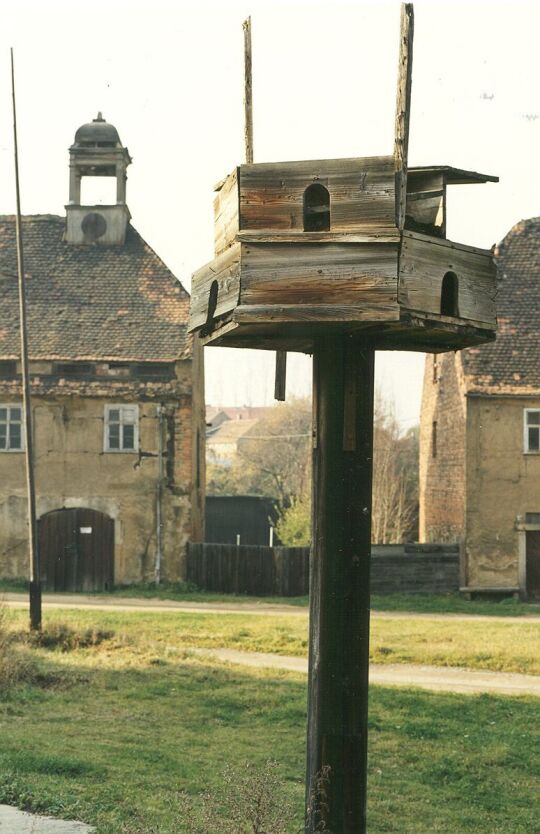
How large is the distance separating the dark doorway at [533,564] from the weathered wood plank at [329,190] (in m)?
23.2

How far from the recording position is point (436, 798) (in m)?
9.02

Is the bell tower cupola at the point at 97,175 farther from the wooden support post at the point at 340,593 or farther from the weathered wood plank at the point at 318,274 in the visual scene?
the wooden support post at the point at 340,593

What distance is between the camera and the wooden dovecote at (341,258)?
525 centimetres

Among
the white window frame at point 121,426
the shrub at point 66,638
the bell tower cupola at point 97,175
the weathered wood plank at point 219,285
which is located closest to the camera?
the weathered wood plank at point 219,285

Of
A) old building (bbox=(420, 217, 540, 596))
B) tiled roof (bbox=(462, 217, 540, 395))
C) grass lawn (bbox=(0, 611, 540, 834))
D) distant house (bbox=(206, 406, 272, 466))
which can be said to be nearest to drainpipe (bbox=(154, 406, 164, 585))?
old building (bbox=(420, 217, 540, 596))

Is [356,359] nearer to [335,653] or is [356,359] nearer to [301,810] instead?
[335,653]

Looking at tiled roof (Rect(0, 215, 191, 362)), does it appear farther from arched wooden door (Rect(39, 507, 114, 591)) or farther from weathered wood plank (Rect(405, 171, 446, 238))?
weathered wood plank (Rect(405, 171, 446, 238))

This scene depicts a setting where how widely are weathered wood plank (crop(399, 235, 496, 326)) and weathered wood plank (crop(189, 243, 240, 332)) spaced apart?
82 cm

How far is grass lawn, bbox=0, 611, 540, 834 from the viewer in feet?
26.6

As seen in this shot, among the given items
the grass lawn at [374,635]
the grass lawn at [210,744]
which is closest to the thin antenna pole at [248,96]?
the grass lawn at [210,744]

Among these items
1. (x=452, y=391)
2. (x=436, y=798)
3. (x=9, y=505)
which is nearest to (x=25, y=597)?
(x=9, y=505)

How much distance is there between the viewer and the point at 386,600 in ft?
85.3

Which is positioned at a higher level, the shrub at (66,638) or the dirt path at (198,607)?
the shrub at (66,638)

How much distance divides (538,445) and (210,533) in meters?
18.8
